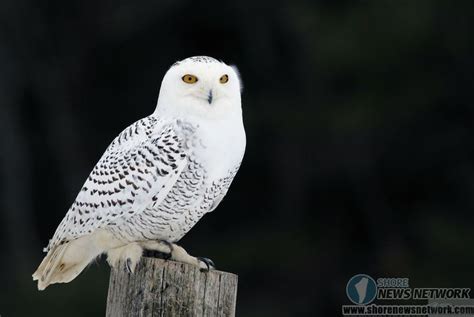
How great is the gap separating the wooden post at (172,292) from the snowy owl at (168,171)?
1.47ft

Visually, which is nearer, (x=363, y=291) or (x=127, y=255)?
(x=127, y=255)

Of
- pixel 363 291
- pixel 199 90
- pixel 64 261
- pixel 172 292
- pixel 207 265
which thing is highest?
pixel 199 90

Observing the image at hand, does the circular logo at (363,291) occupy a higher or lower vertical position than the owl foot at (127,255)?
higher

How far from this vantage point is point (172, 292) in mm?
4043

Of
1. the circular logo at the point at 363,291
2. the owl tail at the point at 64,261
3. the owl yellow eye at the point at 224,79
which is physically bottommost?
the owl tail at the point at 64,261

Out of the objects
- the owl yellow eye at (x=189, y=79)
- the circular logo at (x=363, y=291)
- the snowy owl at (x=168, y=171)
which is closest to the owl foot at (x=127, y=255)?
the snowy owl at (x=168, y=171)

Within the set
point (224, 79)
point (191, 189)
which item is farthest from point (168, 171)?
point (224, 79)

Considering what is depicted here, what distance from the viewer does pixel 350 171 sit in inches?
418

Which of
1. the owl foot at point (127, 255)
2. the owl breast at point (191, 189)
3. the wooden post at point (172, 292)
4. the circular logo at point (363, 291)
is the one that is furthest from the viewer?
the circular logo at point (363, 291)

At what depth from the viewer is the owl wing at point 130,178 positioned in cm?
464

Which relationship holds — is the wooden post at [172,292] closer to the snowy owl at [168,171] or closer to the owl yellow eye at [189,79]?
the snowy owl at [168,171]

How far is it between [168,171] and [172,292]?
2.37 feet

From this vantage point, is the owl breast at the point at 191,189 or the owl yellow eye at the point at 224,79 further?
the owl yellow eye at the point at 224,79

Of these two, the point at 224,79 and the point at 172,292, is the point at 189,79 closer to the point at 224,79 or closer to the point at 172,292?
the point at 224,79
